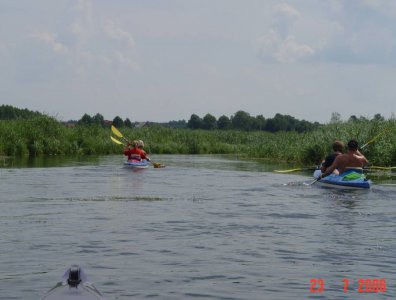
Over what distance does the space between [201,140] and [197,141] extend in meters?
0.62

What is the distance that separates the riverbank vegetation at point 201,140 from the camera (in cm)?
2688

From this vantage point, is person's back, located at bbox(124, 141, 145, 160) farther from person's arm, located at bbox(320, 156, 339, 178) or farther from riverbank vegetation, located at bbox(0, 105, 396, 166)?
person's arm, located at bbox(320, 156, 339, 178)

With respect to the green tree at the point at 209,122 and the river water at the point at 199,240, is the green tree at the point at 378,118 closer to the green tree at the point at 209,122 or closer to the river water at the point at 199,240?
the river water at the point at 199,240

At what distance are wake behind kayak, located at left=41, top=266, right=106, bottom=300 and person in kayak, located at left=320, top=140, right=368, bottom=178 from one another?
12.9 m

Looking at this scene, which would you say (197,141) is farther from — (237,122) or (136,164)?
(237,122)

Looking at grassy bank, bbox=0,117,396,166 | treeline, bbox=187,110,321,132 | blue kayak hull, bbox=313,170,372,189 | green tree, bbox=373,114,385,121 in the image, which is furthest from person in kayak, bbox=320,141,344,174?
treeline, bbox=187,110,321,132

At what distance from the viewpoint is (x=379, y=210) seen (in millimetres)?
13859

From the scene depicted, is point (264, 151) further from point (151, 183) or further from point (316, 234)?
point (316, 234)

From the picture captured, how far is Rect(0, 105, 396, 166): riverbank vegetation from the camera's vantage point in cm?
2688

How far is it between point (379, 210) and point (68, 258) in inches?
278

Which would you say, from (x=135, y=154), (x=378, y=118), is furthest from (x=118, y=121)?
(x=135, y=154)

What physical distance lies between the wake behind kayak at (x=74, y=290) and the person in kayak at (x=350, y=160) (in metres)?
12.9
